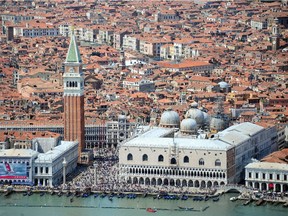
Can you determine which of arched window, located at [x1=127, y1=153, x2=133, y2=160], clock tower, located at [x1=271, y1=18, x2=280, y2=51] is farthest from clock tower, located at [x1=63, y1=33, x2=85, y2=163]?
clock tower, located at [x1=271, y1=18, x2=280, y2=51]

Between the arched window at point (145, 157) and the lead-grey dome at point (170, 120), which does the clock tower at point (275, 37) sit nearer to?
the lead-grey dome at point (170, 120)

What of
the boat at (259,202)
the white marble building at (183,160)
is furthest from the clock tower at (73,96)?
the boat at (259,202)

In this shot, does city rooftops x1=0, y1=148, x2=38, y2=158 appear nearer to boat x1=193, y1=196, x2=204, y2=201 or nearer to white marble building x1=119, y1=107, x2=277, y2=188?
white marble building x1=119, y1=107, x2=277, y2=188

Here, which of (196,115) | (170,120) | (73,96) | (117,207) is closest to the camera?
(117,207)

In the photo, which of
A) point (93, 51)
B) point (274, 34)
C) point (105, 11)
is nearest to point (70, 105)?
point (93, 51)

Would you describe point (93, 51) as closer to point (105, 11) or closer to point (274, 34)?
point (274, 34)

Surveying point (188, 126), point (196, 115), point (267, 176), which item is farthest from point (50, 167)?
point (267, 176)

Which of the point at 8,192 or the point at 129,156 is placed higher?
the point at 129,156

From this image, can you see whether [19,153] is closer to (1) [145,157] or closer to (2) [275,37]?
(1) [145,157]
